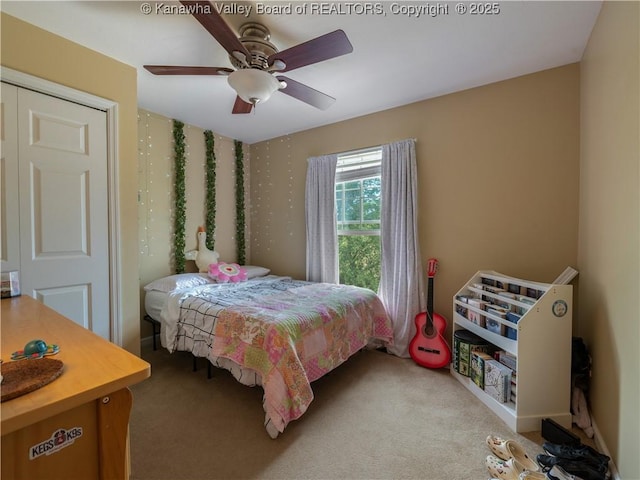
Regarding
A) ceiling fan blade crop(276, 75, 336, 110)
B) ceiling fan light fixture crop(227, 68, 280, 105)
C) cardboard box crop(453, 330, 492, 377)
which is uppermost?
ceiling fan blade crop(276, 75, 336, 110)

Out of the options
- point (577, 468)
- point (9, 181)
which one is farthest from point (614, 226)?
point (9, 181)

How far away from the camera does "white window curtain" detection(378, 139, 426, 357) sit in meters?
2.75

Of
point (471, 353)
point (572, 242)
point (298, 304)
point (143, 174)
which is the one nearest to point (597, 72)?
point (572, 242)

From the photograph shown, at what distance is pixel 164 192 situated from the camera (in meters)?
3.14

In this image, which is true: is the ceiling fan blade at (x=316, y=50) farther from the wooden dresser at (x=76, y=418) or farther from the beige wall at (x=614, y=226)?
the wooden dresser at (x=76, y=418)

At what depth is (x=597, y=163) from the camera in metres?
Result: 1.75

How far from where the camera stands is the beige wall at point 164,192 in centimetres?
297

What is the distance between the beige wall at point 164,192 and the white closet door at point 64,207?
39.4 inches

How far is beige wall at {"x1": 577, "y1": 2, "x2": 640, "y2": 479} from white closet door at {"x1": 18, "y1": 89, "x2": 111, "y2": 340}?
2987mm

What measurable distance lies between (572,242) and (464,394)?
1.41 metres

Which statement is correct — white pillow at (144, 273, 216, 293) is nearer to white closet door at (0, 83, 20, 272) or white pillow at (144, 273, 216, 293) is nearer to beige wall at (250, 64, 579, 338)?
white closet door at (0, 83, 20, 272)

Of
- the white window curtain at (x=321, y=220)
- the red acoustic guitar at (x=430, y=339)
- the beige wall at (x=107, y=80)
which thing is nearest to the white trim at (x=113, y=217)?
the beige wall at (x=107, y=80)

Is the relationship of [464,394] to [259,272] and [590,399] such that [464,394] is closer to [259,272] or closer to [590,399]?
[590,399]

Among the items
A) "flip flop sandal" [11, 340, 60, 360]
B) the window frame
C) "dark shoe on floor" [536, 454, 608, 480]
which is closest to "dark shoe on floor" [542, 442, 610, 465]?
"dark shoe on floor" [536, 454, 608, 480]
